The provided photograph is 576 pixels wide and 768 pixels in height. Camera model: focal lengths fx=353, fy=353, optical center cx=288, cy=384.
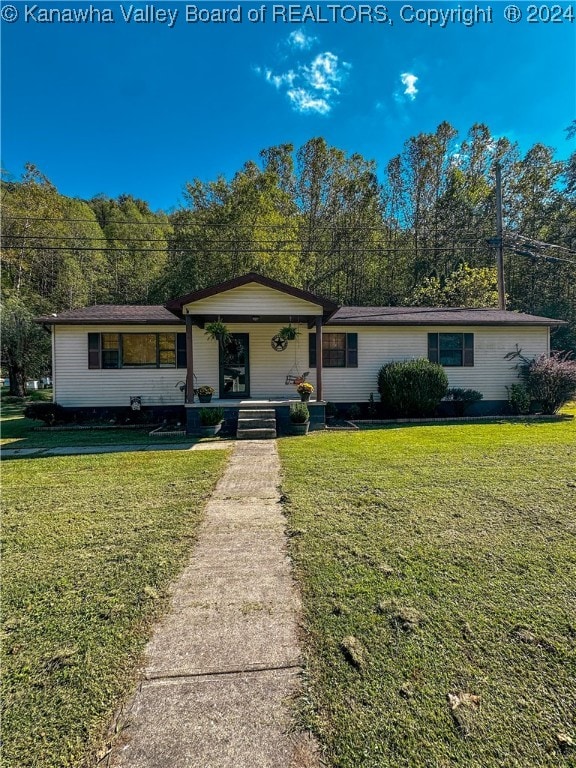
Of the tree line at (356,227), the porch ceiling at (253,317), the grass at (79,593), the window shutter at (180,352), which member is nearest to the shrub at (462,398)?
the porch ceiling at (253,317)

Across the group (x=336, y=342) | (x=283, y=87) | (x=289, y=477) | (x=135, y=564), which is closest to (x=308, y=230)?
(x=283, y=87)

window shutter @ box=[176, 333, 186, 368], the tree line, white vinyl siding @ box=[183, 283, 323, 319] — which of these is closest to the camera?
white vinyl siding @ box=[183, 283, 323, 319]

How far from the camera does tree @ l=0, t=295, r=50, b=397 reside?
1822 centimetres

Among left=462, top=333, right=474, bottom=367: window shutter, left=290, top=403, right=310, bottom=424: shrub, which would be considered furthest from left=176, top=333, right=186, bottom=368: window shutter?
left=462, top=333, right=474, bottom=367: window shutter

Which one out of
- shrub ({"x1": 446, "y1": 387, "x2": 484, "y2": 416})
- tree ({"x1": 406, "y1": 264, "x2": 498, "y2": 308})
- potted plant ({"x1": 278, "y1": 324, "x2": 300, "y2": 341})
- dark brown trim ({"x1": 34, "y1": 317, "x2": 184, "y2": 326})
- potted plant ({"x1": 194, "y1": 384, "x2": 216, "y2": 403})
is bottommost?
shrub ({"x1": 446, "y1": 387, "x2": 484, "y2": 416})

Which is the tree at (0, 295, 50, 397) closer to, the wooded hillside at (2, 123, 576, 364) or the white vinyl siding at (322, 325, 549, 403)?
the wooded hillside at (2, 123, 576, 364)

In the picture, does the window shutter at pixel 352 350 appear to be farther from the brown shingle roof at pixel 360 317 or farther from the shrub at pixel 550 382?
the shrub at pixel 550 382

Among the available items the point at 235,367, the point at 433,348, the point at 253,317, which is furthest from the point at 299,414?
the point at 433,348

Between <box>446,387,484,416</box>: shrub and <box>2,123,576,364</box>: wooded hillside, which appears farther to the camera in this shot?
<box>2,123,576,364</box>: wooded hillside

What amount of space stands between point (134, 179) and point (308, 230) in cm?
1158

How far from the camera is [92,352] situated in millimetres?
10680

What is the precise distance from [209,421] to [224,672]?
23.5 feet

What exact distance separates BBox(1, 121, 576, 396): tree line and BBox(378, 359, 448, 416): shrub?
11.1m

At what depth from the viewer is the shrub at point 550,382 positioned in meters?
10.5
